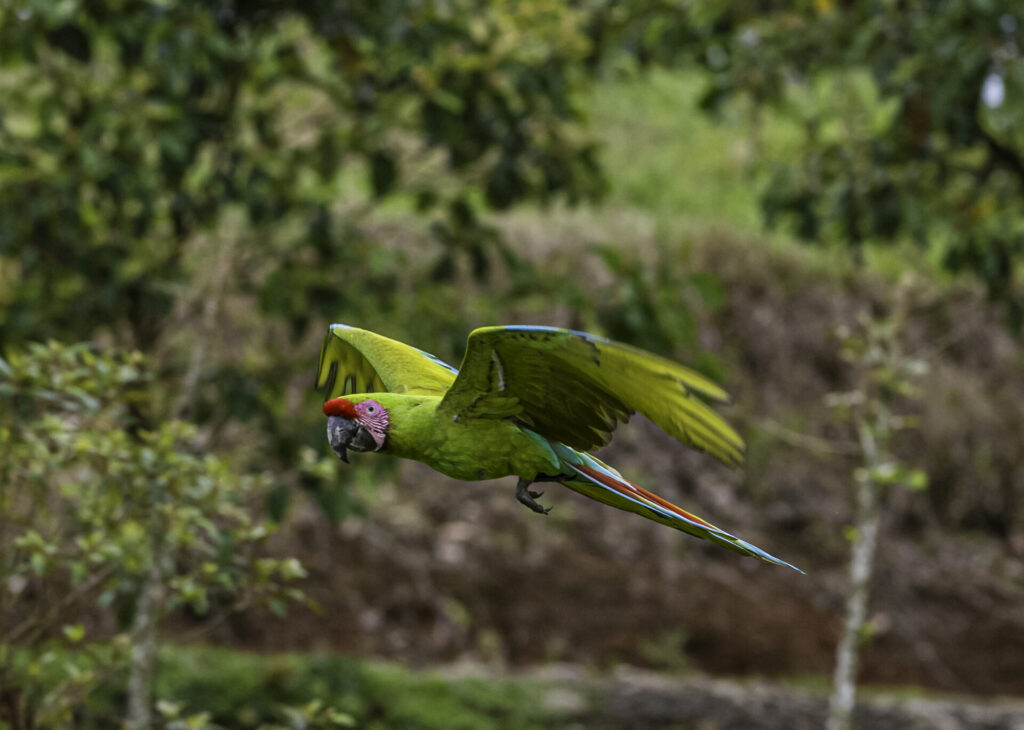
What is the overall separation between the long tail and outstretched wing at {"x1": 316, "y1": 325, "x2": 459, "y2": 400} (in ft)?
0.67

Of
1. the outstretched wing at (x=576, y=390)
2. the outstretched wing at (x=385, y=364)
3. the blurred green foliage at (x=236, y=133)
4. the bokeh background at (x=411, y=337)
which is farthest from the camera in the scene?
the blurred green foliage at (x=236, y=133)

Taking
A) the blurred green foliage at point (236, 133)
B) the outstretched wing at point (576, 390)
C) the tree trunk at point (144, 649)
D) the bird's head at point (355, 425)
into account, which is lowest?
the tree trunk at point (144, 649)

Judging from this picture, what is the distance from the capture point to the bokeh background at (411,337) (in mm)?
2465

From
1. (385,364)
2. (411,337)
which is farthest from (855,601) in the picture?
(385,364)

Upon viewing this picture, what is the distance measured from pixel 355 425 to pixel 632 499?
28 cm

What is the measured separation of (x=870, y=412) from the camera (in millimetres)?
3227

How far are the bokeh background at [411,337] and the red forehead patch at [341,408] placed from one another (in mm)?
1227

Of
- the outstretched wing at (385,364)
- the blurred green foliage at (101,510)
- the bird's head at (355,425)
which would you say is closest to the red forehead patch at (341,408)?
the bird's head at (355,425)

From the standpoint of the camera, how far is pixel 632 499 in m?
0.95

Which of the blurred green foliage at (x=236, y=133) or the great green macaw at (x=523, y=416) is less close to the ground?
the blurred green foliage at (x=236, y=133)

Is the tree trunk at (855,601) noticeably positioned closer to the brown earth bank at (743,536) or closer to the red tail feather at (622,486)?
the brown earth bank at (743,536)

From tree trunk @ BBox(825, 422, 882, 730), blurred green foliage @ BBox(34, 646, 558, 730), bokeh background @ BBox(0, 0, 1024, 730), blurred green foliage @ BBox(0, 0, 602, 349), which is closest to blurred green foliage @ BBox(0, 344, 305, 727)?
bokeh background @ BBox(0, 0, 1024, 730)

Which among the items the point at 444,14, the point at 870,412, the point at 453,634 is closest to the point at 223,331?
the point at 453,634

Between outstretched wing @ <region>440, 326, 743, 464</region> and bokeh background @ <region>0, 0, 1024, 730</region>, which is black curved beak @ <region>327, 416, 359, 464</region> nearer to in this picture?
outstretched wing @ <region>440, 326, 743, 464</region>
